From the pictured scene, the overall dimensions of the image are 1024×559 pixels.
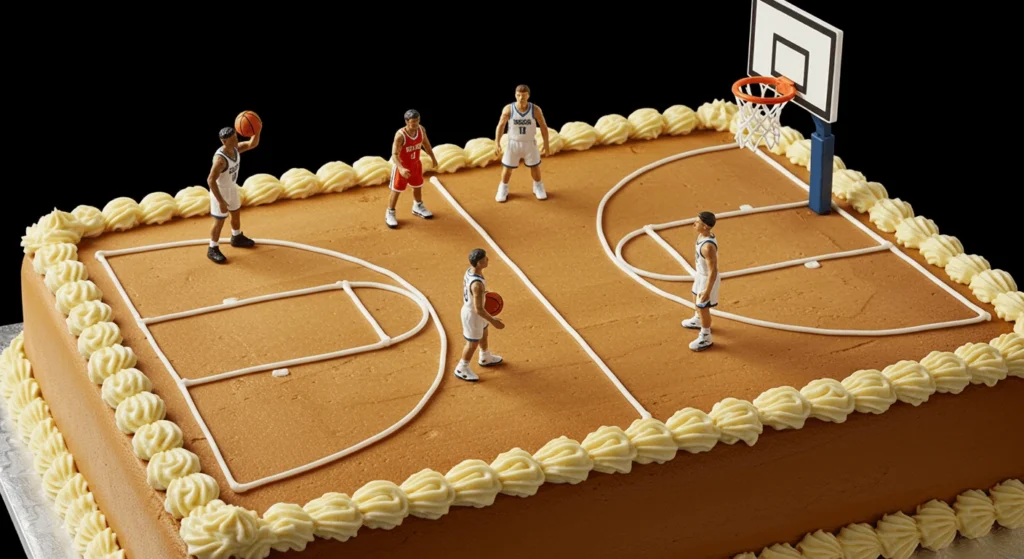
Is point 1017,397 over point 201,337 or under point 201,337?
under

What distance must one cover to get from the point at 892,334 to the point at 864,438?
3.54 ft

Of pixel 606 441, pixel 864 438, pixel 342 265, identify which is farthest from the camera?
pixel 342 265

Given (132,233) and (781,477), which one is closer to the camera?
(781,477)

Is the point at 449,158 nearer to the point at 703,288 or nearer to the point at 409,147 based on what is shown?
the point at 409,147

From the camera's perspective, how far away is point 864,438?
14.9m

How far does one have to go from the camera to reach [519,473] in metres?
13.7

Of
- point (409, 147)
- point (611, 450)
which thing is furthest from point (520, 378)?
point (409, 147)

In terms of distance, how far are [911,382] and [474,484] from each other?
349cm

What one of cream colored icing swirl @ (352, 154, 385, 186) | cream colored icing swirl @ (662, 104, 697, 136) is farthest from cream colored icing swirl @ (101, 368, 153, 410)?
cream colored icing swirl @ (662, 104, 697, 136)

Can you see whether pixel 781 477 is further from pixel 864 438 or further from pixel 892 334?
pixel 892 334

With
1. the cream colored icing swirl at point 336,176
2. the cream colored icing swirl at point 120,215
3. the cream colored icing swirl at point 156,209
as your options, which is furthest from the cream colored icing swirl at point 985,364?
the cream colored icing swirl at point 120,215

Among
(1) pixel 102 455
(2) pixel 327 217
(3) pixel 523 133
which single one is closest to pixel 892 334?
(3) pixel 523 133

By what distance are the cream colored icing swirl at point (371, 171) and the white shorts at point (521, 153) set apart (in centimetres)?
109

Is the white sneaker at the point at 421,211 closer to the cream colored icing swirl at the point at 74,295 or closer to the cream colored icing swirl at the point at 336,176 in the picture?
the cream colored icing swirl at the point at 336,176
